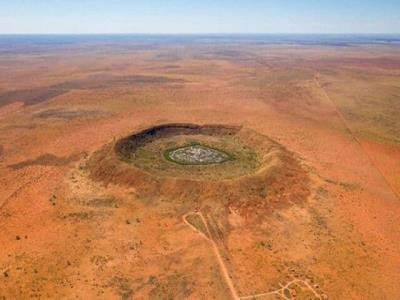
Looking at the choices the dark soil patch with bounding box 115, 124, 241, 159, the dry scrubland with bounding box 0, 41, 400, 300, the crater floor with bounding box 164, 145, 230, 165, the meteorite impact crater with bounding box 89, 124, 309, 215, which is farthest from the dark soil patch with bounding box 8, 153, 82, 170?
the crater floor with bounding box 164, 145, 230, 165

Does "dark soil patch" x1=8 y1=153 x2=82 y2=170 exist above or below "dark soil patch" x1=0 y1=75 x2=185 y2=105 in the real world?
above

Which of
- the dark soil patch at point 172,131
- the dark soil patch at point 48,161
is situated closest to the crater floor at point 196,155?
the dark soil patch at point 172,131

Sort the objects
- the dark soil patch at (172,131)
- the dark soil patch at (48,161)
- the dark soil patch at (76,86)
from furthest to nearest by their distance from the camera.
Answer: the dark soil patch at (76,86) → the dark soil patch at (172,131) → the dark soil patch at (48,161)

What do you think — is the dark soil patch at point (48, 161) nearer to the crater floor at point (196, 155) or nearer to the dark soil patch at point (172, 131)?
the dark soil patch at point (172, 131)

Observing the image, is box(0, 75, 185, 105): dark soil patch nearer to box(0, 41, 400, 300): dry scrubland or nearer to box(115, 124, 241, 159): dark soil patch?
box(0, 41, 400, 300): dry scrubland

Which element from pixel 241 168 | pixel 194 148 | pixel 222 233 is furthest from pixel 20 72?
pixel 222 233
